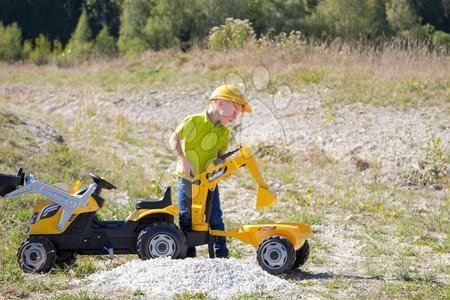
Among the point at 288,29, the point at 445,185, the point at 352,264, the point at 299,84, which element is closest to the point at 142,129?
the point at 299,84

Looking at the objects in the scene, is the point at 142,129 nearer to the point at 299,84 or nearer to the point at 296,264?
the point at 299,84

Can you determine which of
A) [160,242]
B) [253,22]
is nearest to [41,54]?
[253,22]

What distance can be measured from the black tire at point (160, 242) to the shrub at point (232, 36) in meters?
14.9

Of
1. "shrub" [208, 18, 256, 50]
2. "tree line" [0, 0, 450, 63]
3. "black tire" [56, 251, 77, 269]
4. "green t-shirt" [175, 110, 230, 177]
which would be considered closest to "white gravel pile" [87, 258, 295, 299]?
"black tire" [56, 251, 77, 269]

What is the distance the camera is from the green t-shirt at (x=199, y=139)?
612 cm

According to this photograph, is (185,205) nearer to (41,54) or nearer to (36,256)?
(36,256)

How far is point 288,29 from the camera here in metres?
34.9

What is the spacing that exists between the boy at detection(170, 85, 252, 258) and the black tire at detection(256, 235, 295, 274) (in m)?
0.68

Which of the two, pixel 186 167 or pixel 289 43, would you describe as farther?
pixel 289 43

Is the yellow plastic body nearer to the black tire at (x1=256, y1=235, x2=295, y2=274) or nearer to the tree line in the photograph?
the black tire at (x1=256, y1=235, x2=295, y2=274)

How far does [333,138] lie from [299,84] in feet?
12.0

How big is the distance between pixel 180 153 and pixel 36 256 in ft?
4.70

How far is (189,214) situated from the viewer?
6203 mm

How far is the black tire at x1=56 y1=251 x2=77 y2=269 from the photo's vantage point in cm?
614
